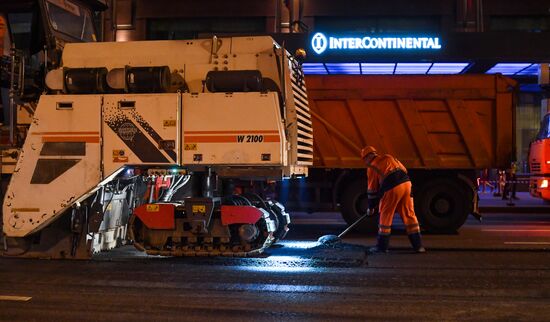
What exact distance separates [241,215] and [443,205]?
5380 mm

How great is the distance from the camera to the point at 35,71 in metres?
8.59

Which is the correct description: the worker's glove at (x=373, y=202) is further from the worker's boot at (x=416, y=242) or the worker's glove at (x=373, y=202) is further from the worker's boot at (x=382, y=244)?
the worker's boot at (x=416, y=242)

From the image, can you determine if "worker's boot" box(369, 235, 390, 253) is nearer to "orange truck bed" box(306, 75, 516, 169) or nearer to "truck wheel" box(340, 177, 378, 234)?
"truck wheel" box(340, 177, 378, 234)

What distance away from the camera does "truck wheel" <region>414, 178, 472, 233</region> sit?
11648mm

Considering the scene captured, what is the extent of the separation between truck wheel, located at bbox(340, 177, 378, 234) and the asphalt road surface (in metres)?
2.29

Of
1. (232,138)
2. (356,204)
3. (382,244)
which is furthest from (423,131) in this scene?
(232,138)

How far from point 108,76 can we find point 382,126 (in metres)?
5.85

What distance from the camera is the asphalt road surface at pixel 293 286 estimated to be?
A: 5691mm

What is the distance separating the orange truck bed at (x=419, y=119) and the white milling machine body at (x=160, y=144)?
12.4ft

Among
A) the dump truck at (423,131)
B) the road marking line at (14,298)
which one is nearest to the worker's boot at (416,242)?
the dump truck at (423,131)

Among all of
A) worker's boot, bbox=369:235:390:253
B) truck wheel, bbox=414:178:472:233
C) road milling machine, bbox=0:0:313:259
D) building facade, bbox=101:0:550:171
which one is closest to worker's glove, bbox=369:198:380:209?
worker's boot, bbox=369:235:390:253

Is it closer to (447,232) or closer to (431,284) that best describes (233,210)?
(431,284)

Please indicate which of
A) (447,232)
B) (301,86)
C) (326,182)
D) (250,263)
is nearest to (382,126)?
(326,182)

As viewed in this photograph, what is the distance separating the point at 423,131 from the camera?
1180 centimetres
